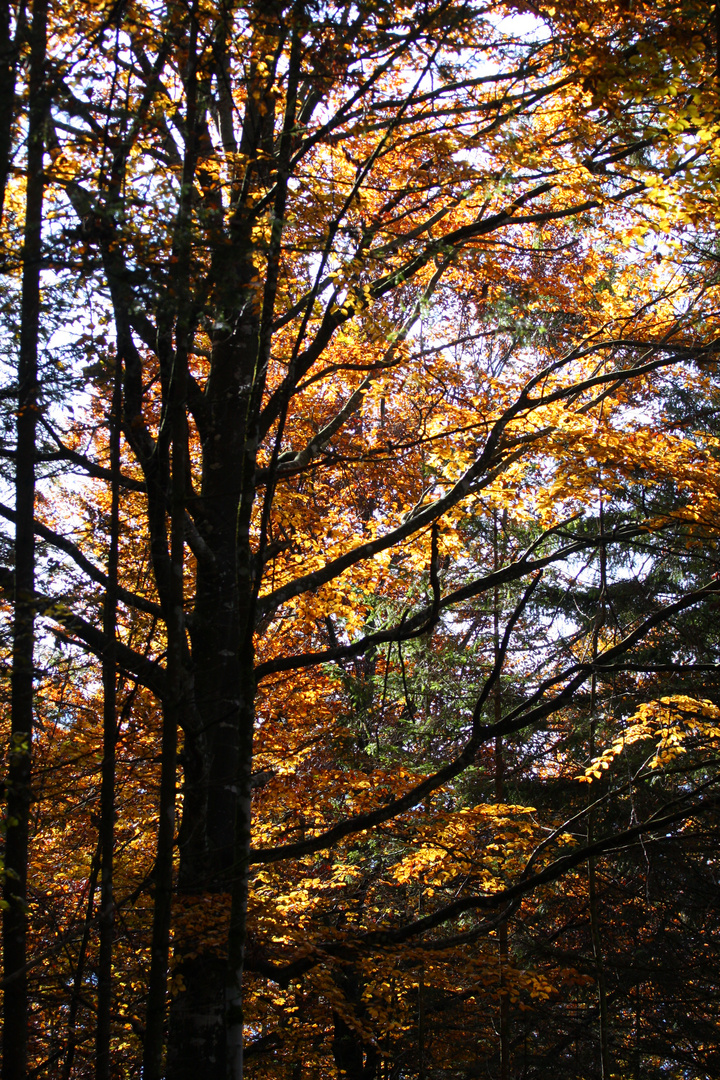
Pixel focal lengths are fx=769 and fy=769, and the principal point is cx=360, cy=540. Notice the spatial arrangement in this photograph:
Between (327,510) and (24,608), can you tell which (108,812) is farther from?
(327,510)

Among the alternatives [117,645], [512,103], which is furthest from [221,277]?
[512,103]

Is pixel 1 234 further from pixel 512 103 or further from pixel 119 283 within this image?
pixel 512 103

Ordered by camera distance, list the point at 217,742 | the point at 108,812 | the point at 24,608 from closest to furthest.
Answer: the point at 24,608 → the point at 108,812 → the point at 217,742

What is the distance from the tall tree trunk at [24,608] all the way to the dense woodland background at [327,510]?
0.8 inches

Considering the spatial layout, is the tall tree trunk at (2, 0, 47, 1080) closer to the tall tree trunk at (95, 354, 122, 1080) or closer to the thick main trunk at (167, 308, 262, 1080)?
the tall tree trunk at (95, 354, 122, 1080)

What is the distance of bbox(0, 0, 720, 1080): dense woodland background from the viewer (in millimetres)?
3926

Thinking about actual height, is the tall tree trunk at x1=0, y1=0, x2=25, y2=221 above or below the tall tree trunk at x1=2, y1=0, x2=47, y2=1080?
above

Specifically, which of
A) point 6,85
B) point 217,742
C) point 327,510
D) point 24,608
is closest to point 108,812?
point 24,608

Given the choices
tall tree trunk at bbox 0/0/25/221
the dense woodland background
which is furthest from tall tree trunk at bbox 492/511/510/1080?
tall tree trunk at bbox 0/0/25/221

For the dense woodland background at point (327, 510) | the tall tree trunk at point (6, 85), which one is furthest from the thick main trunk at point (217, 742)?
the tall tree trunk at point (6, 85)

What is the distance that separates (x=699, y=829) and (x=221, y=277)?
962 cm

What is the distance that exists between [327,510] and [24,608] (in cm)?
837

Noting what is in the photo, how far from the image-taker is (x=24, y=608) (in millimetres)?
3467

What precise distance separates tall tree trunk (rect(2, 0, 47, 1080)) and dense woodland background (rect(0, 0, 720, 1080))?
0.02 m
